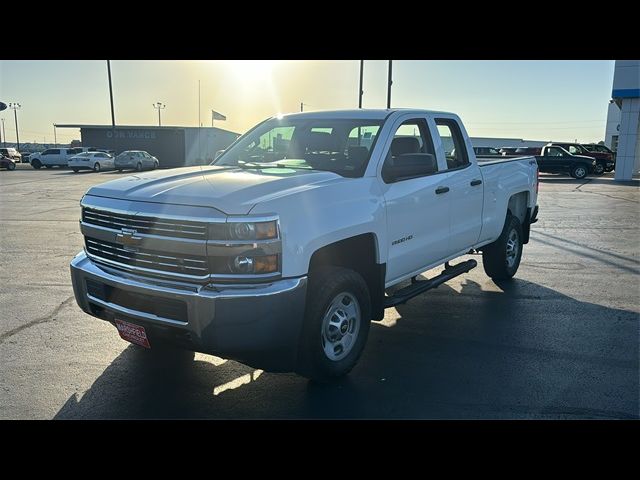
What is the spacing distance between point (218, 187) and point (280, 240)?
2.14ft

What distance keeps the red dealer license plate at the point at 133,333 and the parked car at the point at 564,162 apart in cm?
2857

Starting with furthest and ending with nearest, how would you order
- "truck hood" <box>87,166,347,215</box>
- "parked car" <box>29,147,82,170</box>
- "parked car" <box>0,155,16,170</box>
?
"parked car" <box>29,147,82,170</box>
"parked car" <box>0,155,16,170</box>
"truck hood" <box>87,166,347,215</box>

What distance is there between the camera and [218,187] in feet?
11.6

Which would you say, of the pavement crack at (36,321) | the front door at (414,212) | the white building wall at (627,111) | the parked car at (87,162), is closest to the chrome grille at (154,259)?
the front door at (414,212)

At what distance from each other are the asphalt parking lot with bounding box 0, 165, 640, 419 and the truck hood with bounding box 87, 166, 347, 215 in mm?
1456

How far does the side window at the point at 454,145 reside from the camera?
5.72m

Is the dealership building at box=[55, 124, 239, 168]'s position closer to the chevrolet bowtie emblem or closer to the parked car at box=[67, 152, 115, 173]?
the parked car at box=[67, 152, 115, 173]

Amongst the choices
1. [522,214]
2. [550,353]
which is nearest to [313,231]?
[550,353]

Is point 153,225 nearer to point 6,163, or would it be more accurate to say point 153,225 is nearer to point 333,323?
point 333,323

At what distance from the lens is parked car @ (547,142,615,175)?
96.9 feet

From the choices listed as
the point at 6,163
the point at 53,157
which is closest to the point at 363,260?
the point at 6,163

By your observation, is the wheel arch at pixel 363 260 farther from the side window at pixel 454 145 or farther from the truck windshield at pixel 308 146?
the side window at pixel 454 145

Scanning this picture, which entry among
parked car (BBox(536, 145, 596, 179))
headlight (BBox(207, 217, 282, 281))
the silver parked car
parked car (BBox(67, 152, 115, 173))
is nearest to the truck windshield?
headlight (BBox(207, 217, 282, 281))

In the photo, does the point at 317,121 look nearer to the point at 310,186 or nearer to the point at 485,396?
the point at 310,186
